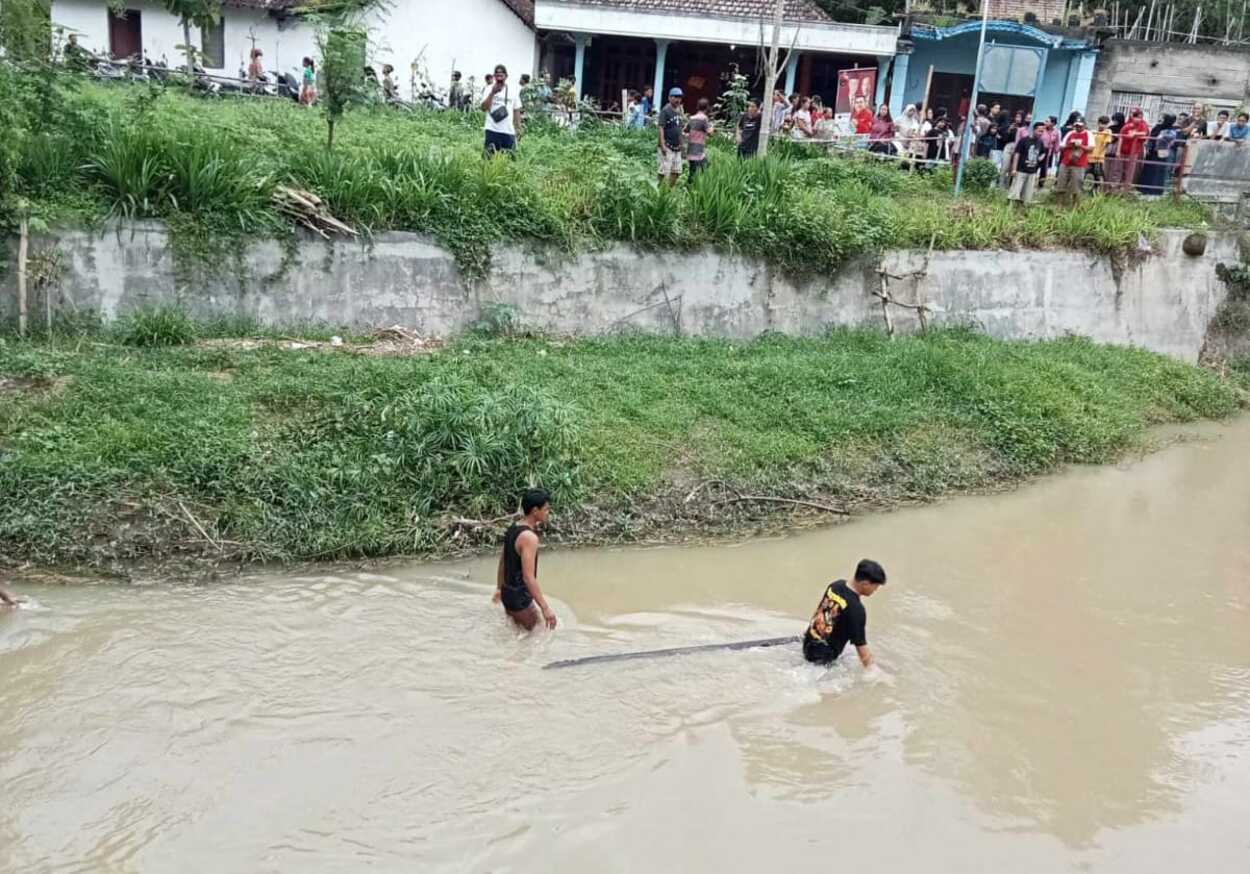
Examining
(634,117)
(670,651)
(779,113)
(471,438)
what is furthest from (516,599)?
(634,117)

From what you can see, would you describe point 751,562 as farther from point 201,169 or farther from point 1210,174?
point 1210,174

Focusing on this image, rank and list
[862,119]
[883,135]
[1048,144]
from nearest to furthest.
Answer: [1048,144], [883,135], [862,119]

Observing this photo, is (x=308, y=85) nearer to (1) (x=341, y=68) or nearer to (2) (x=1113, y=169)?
(1) (x=341, y=68)

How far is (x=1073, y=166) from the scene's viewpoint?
15.4m

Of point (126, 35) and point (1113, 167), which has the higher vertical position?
point (126, 35)

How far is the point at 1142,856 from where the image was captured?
5.40m

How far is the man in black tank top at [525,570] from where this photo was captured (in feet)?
21.0

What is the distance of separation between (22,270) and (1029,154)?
14.3 metres

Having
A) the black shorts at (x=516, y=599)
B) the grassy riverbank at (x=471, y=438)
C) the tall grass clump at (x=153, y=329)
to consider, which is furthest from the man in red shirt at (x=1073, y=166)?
the tall grass clump at (x=153, y=329)

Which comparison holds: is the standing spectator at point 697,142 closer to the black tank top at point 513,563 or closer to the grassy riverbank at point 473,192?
the grassy riverbank at point 473,192

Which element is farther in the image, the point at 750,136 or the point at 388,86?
the point at 388,86

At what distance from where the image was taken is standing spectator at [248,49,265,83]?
20.5 metres

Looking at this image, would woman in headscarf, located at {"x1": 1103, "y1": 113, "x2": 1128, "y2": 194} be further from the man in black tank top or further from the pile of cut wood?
the man in black tank top

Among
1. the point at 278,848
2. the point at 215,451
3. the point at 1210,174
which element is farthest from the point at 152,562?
the point at 1210,174
